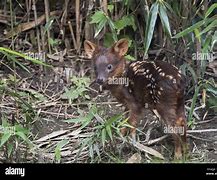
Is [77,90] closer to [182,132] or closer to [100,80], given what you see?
[100,80]

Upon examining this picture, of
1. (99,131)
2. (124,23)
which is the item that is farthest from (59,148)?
(124,23)

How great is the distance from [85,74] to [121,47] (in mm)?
371

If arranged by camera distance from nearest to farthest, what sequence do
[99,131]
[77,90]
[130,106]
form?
1. [99,131]
2. [130,106]
3. [77,90]

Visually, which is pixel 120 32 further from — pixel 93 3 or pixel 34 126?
pixel 34 126

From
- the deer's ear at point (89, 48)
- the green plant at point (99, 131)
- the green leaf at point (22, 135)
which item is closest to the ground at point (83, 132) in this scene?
the green plant at point (99, 131)

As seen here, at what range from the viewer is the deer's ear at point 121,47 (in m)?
3.61

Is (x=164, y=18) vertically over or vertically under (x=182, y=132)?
over

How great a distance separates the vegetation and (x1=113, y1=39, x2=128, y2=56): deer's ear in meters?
0.11

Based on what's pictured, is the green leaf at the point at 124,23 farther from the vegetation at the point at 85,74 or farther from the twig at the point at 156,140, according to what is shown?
the twig at the point at 156,140

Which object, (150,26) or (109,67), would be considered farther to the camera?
(109,67)

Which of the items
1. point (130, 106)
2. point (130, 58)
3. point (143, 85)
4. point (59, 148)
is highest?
point (130, 58)

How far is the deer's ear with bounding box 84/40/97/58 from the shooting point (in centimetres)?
367

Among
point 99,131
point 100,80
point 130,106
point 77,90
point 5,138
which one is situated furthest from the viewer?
point 77,90

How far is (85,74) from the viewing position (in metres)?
3.94
